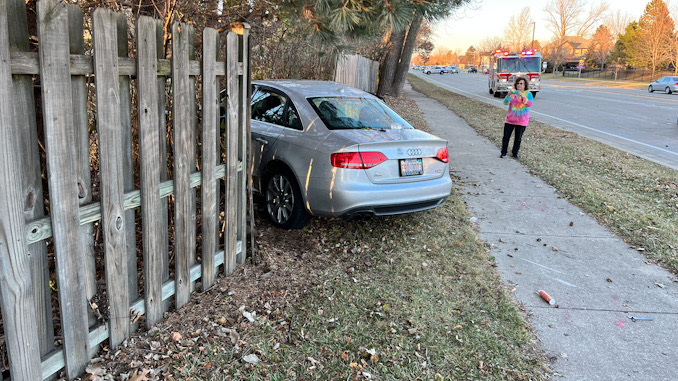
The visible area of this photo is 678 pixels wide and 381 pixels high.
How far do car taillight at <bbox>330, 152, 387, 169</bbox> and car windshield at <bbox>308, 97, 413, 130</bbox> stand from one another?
458mm

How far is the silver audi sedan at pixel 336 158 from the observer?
4.64 meters

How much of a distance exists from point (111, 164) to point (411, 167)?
2976 millimetres

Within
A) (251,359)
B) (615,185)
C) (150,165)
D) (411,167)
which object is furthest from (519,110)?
(150,165)

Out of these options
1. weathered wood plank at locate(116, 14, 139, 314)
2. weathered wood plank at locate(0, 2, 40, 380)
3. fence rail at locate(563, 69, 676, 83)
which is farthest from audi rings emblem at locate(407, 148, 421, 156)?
fence rail at locate(563, 69, 676, 83)

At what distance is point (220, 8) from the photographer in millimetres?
4414

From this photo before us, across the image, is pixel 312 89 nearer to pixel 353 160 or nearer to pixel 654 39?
pixel 353 160

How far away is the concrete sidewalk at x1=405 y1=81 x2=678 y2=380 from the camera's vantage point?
3.33 m

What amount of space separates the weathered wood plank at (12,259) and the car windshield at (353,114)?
3.10m

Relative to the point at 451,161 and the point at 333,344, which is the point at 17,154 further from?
the point at 451,161

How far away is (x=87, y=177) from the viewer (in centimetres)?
258

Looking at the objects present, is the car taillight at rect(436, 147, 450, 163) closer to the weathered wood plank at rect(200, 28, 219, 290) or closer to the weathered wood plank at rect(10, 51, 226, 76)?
the weathered wood plank at rect(200, 28, 219, 290)

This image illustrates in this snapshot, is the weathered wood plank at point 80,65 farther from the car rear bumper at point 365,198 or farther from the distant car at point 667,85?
the distant car at point 667,85

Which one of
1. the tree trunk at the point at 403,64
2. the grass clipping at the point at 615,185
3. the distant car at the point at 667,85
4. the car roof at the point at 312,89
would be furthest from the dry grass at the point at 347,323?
the distant car at the point at 667,85

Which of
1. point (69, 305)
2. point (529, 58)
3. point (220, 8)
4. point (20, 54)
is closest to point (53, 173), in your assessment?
point (20, 54)
